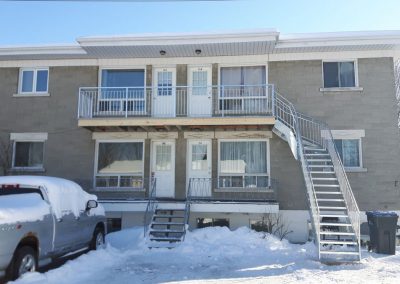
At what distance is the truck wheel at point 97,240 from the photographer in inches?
429

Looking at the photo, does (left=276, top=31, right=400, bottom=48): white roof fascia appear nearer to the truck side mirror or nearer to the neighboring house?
the neighboring house

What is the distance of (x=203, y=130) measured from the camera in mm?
15320

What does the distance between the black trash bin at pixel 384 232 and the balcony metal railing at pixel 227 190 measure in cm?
403

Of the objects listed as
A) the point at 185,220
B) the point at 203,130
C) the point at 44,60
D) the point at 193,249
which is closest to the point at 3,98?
the point at 44,60

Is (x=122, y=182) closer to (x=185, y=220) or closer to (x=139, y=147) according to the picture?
(x=139, y=147)

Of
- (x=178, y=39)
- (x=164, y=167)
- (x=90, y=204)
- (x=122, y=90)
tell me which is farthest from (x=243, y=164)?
(x=90, y=204)

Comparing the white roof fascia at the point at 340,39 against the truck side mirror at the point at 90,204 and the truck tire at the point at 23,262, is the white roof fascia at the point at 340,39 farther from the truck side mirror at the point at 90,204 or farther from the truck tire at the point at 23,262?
the truck tire at the point at 23,262

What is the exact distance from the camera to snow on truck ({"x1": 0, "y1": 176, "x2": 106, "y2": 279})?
715 centimetres

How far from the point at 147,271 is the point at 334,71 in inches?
409

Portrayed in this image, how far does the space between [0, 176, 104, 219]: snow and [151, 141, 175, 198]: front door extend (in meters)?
4.94

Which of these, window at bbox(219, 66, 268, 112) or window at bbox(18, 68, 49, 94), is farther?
window at bbox(18, 68, 49, 94)

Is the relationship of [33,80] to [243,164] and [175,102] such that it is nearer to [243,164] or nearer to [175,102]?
[175,102]

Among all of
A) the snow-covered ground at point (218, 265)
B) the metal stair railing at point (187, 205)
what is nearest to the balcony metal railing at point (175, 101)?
the metal stair railing at point (187, 205)

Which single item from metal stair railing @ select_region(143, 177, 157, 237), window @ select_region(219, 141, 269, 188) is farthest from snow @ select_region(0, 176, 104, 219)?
window @ select_region(219, 141, 269, 188)
